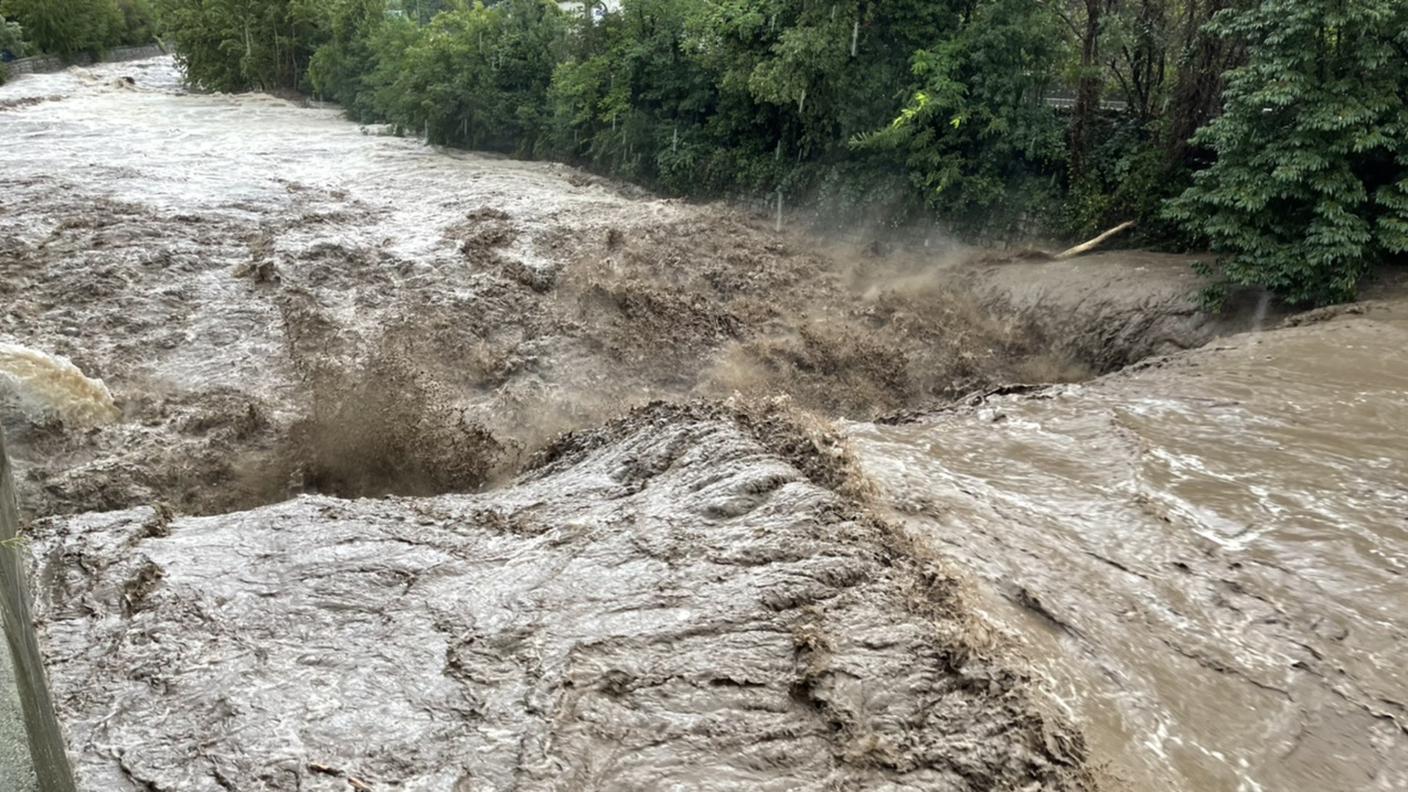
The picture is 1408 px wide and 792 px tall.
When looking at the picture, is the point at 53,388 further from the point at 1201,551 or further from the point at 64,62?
the point at 64,62

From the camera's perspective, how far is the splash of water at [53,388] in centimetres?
755

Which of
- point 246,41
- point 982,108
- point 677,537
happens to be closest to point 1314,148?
point 982,108

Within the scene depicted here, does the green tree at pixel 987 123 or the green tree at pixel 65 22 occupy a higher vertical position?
the green tree at pixel 65 22

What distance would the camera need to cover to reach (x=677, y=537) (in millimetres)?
4648

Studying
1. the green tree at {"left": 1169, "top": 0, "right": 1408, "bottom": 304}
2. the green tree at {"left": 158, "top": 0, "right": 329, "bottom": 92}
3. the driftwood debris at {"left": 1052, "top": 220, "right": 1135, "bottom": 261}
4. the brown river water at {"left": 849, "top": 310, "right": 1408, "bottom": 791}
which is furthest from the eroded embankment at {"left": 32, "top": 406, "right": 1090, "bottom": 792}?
the green tree at {"left": 158, "top": 0, "right": 329, "bottom": 92}

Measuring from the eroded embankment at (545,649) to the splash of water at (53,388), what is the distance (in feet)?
9.08

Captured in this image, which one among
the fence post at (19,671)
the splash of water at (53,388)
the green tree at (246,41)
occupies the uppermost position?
the green tree at (246,41)

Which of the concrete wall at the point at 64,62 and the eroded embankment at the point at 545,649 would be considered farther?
the concrete wall at the point at 64,62

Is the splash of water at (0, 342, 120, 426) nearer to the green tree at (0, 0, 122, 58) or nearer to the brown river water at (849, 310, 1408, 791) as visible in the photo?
the brown river water at (849, 310, 1408, 791)

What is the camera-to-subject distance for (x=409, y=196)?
665 inches

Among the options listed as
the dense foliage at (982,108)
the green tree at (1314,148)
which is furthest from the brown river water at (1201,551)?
the dense foliage at (982,108)

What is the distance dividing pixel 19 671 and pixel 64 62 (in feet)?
184

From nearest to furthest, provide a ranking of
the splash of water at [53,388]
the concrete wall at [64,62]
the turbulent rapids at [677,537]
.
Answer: the turbulent rapids at [677,537] → the splash of water at [53,388] → the concrete wall at [64,62]

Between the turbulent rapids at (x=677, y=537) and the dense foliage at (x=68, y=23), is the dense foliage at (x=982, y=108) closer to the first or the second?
the turbulent rapids at (x=677, y=537)
